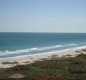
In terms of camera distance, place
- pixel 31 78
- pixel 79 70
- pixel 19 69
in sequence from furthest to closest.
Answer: pixel 19 69, pixel 79 70, pixel 31 78

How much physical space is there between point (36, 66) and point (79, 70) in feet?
20.4

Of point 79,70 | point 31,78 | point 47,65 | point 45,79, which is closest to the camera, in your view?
point 45,79

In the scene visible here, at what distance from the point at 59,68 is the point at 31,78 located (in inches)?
254

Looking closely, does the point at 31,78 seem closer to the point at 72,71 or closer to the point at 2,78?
the point at 2,78

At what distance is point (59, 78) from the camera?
19.1m

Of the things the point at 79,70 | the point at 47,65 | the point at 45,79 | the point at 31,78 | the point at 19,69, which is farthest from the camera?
the point at 47,65

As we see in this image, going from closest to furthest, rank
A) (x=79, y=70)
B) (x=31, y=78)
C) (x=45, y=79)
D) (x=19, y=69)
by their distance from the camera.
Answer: (x=45, y=79)
(x=31, y=78)
(x=79, y=70)
(x=19, y=69)

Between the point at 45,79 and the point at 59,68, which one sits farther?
the point at 59,68

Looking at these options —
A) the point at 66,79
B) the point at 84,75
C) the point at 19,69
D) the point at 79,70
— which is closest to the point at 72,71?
the point at 79,70

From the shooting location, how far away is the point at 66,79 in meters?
19.2

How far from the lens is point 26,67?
83.5 feet

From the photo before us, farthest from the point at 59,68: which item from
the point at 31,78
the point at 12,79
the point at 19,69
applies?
the point at 12,79

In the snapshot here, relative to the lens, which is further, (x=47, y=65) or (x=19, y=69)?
(x=47, y=65)

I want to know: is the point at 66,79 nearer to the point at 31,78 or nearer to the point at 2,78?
the point at 31,78
